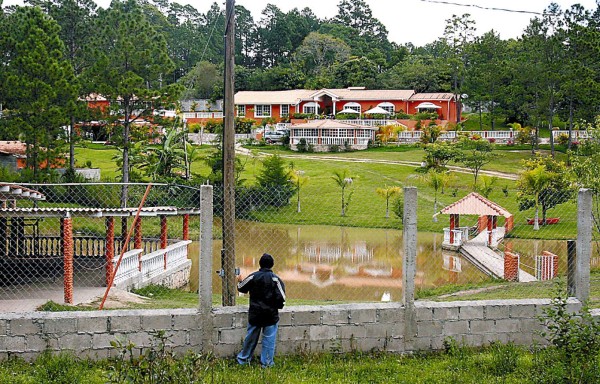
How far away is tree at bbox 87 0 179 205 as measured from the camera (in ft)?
111

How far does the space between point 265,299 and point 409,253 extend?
1635mm

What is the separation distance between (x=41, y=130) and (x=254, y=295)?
25.5 m

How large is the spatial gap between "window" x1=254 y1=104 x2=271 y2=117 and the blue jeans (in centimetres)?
5941

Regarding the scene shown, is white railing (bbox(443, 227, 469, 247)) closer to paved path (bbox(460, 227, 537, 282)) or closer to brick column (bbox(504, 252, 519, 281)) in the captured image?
paved path (bbox(460, 227, 537, 282))

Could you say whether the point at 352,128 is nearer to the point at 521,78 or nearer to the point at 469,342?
the point at 521,78

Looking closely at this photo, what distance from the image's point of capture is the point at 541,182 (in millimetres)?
29734

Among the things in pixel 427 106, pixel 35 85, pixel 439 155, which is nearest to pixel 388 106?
pixel 427 106

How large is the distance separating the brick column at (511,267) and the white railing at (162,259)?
8088 mm

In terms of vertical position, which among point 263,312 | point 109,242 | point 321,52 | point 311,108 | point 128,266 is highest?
point 321,52

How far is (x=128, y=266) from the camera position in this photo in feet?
52.9

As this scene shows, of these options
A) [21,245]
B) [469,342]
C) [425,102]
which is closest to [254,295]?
[469,342]

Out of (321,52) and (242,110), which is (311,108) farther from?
(321,52)

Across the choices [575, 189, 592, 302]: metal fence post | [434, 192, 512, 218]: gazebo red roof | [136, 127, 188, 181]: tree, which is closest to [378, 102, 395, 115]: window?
[136, 127, 188, 181]: tree

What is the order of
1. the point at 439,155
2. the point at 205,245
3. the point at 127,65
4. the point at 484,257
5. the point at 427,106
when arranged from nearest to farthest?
the point at 205,245 < the point at 484,257 < the point at 127,65 < the point at 439,155 < the point at 427,106
